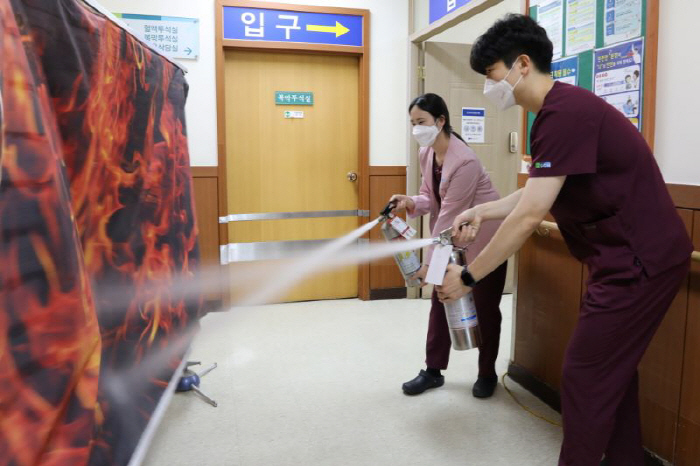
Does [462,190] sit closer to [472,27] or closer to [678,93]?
[678,93]

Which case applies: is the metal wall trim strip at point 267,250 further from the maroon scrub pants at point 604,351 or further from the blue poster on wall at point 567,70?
the maroon scrub pants at point 604,351

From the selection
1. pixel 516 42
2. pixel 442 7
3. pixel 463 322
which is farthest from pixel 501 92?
pixel 442 7

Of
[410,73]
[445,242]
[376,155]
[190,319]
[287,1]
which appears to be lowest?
[190,319]

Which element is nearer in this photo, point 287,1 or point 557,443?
Answer: point 557,443

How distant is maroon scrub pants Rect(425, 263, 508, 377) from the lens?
100 inches

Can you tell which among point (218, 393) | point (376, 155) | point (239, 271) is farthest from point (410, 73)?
point (218, 393)

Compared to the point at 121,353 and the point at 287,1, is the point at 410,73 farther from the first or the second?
the point at 121,353

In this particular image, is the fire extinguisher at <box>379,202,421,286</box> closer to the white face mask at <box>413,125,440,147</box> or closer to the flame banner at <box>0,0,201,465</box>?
the white face mask at <box>413,125,440,147</box>

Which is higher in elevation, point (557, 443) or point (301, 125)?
point (301, 125)

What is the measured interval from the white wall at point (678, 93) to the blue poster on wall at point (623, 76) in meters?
0.07

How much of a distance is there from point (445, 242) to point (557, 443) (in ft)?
3.24

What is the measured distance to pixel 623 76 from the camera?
1979mm

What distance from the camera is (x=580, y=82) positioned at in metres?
2.21

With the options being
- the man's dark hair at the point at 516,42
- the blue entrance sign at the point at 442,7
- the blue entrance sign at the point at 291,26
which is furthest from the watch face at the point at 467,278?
the blue entrance sign at the point at 291,26
